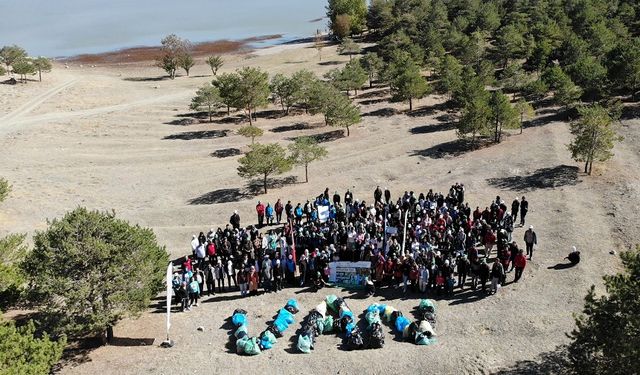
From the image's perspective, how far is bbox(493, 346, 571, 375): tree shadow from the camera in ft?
51.1

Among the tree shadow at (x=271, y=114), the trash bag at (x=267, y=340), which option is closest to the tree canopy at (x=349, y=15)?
the tree shadow at (x=271, y=114)

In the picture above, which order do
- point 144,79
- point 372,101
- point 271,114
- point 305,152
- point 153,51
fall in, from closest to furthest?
point 305,152 → point 271,114 → point 372,101 → point 144,79 → point 153,51

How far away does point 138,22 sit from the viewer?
137 meters

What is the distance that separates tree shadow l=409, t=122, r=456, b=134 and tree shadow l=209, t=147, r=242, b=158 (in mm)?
14061

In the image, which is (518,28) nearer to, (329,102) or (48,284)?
(329,102)

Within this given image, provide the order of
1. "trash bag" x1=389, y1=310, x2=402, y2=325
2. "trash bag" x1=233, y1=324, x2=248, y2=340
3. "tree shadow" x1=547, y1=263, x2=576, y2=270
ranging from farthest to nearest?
"tree shadow" x1=547, y1=263, x2=576, y2=270
"trash bag" x1=389, y1=310, x2=402, y2=325
"trash bag" x1=233, y1=324, x2=248, y2=340

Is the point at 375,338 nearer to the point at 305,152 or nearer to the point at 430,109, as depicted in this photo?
the point at 305,152

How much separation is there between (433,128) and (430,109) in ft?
19.6

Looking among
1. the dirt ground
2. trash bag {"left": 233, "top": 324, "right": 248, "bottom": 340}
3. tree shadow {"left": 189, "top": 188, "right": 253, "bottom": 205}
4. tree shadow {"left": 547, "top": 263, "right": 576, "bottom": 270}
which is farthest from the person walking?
tree shadow {"left": 189, "top": 188, "right": 253, "bottom": 205}

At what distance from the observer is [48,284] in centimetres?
1636

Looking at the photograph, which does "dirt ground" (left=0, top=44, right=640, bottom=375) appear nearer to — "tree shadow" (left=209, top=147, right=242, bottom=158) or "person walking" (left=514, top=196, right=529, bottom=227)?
"tree shadow" (left=209, top=147, right=242, bottom=158)

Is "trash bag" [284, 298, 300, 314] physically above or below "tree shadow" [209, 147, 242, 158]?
below

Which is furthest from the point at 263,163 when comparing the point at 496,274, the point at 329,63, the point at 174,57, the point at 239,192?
the point at 174,57

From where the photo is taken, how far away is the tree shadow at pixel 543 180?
30312 mm
